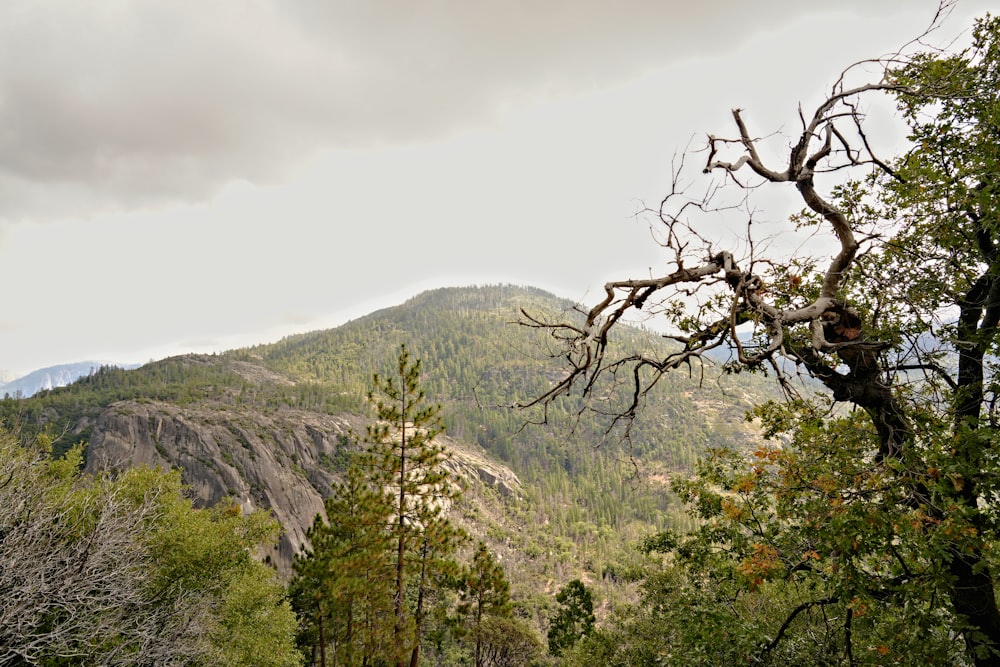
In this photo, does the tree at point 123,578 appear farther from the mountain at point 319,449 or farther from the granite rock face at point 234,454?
the granite rock face at point 234,454

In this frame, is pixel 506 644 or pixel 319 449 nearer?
pixel 506 644

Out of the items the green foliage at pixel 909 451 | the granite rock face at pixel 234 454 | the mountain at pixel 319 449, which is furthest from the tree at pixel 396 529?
the granite rock face at pixel 234 454

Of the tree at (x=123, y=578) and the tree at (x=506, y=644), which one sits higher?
the tree at (x=123, y=578)

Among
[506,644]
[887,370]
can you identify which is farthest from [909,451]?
[506,644]

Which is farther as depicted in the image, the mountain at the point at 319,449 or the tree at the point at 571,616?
the mountain at the point at 319,449

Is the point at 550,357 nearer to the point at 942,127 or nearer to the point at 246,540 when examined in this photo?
the point at 942,127

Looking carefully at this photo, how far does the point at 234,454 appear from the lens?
78.0m

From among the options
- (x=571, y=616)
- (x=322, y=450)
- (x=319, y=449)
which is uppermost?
(x=319, y=449)

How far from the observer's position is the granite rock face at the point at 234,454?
229 ft

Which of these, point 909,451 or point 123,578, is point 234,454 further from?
point 909,451

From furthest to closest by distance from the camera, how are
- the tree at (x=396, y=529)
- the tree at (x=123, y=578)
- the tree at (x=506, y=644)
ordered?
the tree at (x=506, y=644) → the tree at (x=396, y=529) → the tree at (x=123, y=578)

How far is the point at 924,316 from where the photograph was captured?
3.96 metres

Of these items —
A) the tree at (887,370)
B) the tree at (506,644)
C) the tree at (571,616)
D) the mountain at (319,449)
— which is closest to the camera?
the tree at (887,370)

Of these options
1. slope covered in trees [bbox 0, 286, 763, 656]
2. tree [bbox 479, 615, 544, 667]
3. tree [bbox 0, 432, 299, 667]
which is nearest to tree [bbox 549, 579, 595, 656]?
tree [bbox 479, 615, 544, 667]
